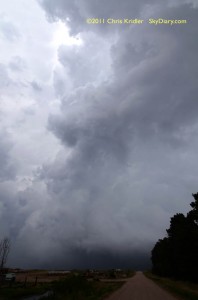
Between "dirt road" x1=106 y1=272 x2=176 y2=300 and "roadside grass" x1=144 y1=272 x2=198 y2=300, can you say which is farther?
"roadside grass" x1=144 y1=272 x2=198 y2=300

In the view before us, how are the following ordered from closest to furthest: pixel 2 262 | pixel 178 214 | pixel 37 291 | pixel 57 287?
pixel 57 287 → pixel 37 291 → pixel 178 214 → pixel 2 262

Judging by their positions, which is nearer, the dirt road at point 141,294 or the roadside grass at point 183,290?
the dirt road at point 141,294

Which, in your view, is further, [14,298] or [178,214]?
[178,214]

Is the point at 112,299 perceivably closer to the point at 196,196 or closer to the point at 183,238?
the point at 196,196

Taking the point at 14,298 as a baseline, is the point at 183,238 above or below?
above

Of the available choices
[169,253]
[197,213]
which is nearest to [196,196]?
[197,213]

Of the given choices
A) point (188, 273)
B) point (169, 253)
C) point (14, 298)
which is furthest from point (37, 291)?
point (169, 253)

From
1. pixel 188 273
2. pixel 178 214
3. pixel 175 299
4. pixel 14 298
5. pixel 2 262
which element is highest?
pixel 178 214

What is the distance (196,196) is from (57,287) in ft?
73.0

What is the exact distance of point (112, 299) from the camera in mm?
33438

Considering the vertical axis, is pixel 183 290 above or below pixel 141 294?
above

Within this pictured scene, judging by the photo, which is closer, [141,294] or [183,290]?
[141,294]

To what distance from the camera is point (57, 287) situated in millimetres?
45812

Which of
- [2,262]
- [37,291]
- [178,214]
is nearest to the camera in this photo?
[37,291]
